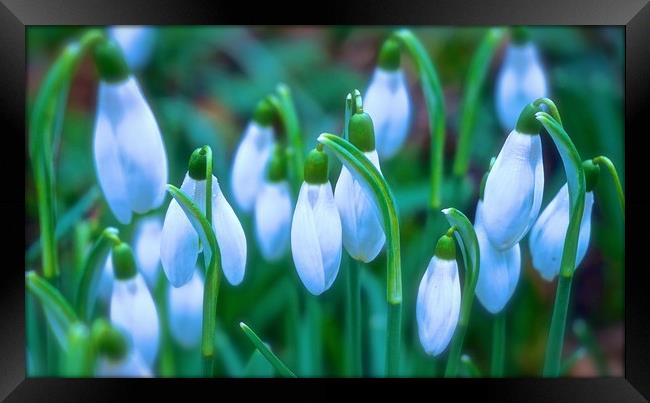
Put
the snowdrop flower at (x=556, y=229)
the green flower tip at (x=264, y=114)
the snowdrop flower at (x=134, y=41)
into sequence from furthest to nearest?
the snowdrop flower at (x=134, y=41), the green flower tip at (x=264, y=114), the snowdrop flower at (x=556, y=229)

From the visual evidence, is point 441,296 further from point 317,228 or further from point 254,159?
point 254,159

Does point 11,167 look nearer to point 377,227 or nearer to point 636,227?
point 377,227

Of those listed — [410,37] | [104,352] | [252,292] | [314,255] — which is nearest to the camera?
[104,352]

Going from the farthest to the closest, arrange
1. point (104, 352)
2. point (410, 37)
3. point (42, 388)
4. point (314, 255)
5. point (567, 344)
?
point (567, 344) → point (42, 388) → point (410, 37) → point (314, 255) → point (104, 352)

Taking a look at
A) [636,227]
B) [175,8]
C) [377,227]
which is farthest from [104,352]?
[636,227]

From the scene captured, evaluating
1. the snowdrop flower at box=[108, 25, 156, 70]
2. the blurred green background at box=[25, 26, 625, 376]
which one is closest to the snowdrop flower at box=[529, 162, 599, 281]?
the blurred green background at box=[25, 26, 625, 376]

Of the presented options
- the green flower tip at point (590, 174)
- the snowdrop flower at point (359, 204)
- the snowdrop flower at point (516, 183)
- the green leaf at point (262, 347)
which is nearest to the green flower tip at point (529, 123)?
the snowdrop flower at point (516, 183)

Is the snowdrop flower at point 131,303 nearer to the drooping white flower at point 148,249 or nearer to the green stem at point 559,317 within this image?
the drooping white flower at point 148,249

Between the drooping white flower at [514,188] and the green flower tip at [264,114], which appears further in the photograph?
the green flower tip at [264,114]
